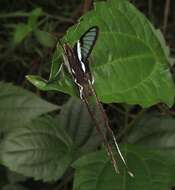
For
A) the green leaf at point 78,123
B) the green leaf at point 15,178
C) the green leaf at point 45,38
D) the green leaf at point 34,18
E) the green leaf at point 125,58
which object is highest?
the green leaf at point 125,58

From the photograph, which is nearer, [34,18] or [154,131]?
[154,131]

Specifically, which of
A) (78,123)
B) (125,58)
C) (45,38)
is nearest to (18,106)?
(78,123)

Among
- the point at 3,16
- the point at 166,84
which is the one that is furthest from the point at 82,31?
the point at 3,16

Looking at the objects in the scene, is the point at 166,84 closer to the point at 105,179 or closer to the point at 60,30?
the point at 105,179

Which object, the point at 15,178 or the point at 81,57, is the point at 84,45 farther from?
the point at 15,178

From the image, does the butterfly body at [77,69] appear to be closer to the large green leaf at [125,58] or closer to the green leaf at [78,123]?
the large green leaf at [125,58]

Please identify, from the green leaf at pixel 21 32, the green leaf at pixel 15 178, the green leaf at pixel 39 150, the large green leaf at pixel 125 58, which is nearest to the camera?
the large green leaf at pixel 125 58

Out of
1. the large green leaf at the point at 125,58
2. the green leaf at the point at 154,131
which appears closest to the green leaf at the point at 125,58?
the large green leaf at the point at 125,58
